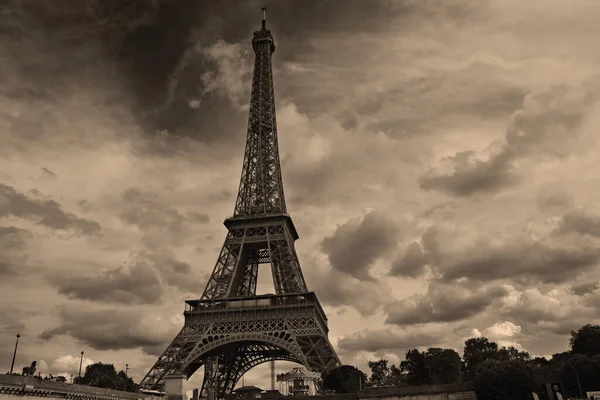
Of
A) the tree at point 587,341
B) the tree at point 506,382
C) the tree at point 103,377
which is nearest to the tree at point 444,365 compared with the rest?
the tree at point 587,341

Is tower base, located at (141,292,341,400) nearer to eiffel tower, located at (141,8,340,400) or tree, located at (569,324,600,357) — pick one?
eiffel tower, located at (141,8,340,400)

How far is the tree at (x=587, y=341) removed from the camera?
10275 cm

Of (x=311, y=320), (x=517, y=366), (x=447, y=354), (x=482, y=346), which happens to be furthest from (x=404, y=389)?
(x=482, y=346)

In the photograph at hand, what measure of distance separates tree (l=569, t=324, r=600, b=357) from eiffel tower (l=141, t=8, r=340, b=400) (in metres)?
53.8

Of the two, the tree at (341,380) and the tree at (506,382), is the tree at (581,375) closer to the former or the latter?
the tree at (506,382)

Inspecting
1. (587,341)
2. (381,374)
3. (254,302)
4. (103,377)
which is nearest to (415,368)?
(381,374)

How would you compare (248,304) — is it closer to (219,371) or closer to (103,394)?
(219,371)

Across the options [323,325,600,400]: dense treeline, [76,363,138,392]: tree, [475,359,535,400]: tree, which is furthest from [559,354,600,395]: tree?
[76,363,138,392]: tree

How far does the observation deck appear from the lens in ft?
268

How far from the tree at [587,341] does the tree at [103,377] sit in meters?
94.1

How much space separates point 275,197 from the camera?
100250 mm

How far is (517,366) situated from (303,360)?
2836cm

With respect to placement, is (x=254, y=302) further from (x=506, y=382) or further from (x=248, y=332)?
(x=506, y=382)

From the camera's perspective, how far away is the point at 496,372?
62375mm
